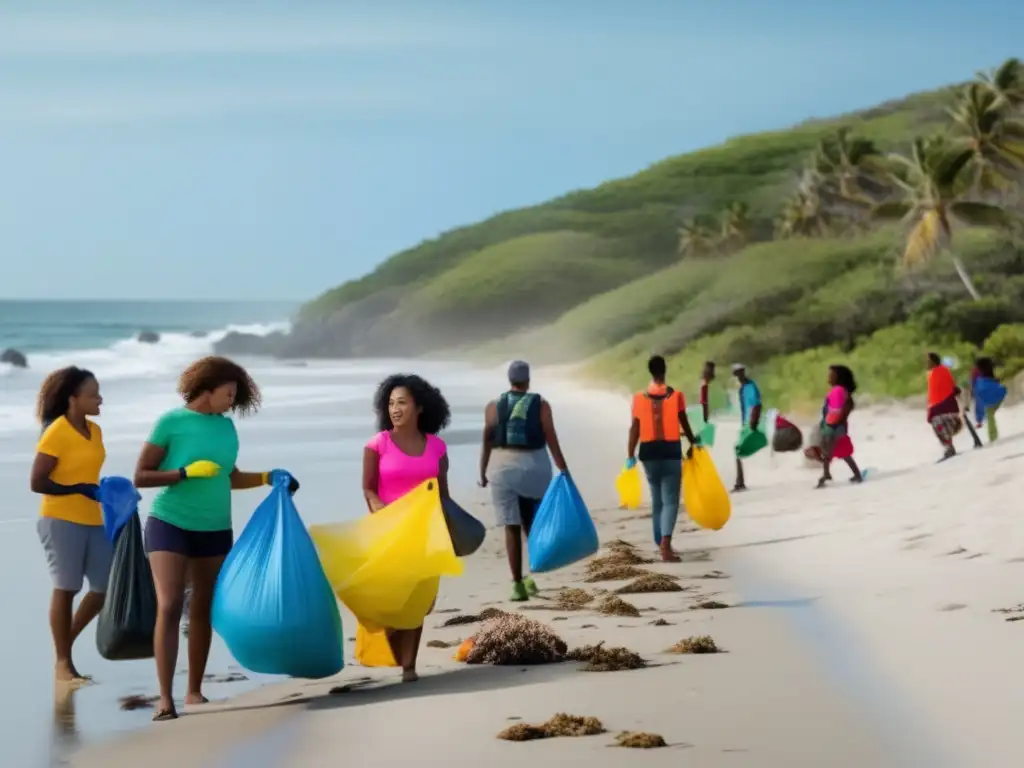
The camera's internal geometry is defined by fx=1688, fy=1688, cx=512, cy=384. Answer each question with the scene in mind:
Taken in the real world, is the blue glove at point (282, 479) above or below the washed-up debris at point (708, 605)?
above

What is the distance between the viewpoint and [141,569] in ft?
22.6

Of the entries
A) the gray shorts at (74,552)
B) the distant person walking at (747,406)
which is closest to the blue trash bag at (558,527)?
the gray shorts at (74,552)

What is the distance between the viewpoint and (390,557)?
6777mm

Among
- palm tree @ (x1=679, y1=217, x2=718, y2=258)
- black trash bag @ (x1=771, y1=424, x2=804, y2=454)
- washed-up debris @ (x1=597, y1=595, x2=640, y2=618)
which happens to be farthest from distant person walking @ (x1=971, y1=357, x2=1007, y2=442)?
palm tree @ (x1=679, y1=217, x2=718, y2=258)

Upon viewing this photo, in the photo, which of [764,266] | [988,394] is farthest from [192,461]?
[764,266]

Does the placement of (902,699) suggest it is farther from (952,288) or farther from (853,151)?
(853,151)

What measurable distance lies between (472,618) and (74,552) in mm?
2362

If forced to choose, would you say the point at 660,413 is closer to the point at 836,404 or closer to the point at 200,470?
the point at 836,404

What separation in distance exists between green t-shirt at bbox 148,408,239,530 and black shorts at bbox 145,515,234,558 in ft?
0.08

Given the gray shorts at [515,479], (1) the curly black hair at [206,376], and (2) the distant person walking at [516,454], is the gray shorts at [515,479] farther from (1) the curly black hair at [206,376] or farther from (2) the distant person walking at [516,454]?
(1) the curly black hair at [206,376]

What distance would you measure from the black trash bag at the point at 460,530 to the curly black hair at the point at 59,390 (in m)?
1.62

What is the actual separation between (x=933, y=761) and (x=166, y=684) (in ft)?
9.41

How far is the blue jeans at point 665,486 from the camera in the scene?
36.0ft

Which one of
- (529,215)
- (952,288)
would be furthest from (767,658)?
(529,215)
